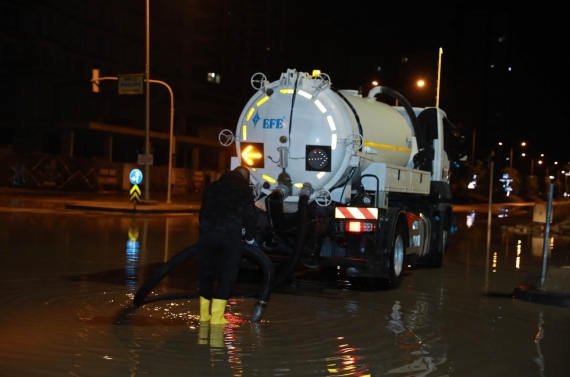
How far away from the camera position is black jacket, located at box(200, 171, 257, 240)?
29.1 feet

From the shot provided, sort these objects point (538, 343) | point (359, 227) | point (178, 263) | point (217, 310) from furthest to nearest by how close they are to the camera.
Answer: point (359, 227)
point (178, 263)
point (217, 310)
point (538, 343)

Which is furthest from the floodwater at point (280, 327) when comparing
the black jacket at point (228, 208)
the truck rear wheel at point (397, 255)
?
the black jacket at point (228, 208)

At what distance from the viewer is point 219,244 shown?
348 inches

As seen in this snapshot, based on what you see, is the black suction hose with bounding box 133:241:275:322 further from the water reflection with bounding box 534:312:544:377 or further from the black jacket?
the water reflection with bounding box 534:312:544:377

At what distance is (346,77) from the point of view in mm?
110000

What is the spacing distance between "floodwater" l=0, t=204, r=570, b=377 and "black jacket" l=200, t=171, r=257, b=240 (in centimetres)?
110

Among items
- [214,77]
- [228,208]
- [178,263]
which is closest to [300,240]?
[178,263]

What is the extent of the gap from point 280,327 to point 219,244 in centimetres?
116

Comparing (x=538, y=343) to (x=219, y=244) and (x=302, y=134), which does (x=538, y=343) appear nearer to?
(x=219, y=244)

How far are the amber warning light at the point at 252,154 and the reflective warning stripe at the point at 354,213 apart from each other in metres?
1.45

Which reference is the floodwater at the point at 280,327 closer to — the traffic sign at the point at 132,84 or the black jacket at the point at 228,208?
the black jacket at the point at 228,208

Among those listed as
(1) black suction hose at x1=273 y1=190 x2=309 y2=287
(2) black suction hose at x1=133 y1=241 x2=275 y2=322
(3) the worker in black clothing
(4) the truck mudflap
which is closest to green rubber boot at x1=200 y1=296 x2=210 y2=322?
(3) the worker in black clothing

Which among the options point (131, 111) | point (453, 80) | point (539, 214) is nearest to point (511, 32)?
point (453, 80)

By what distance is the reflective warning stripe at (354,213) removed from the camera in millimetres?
11781
